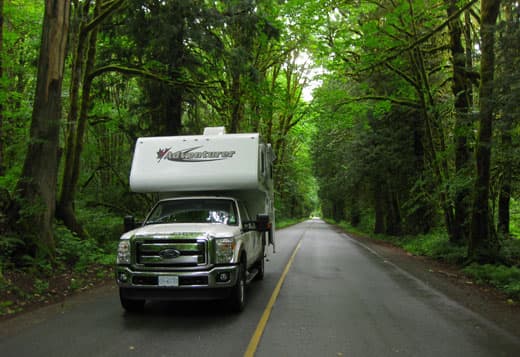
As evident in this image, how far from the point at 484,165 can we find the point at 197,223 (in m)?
9.00

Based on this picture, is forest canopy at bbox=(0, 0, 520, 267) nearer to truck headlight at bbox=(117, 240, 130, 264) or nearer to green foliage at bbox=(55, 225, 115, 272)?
green foliage at bbox=(55, 225, 115, 272)

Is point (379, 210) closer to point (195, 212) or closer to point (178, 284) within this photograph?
point (195, 212)

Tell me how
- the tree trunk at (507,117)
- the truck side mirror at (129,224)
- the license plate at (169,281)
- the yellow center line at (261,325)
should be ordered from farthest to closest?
the tree trunk at (507,117) < the truck side mirror at (129,224) < the license plate at (169,281) < the yellow center line at (261,325)

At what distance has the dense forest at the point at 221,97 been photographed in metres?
11.1

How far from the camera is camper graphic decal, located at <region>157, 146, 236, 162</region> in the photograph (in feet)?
32.3

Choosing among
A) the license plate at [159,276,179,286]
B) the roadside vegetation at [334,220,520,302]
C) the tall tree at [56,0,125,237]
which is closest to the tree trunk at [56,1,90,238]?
the tall tree at [56,0,125,237]

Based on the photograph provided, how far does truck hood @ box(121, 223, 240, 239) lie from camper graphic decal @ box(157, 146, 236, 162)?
6.32 ft

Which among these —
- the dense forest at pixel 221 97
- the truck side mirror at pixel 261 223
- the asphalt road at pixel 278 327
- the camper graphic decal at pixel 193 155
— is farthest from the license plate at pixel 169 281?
the dense forest at pixel 221 97

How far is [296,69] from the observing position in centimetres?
3719

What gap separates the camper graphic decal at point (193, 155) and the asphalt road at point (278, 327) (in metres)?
3.05

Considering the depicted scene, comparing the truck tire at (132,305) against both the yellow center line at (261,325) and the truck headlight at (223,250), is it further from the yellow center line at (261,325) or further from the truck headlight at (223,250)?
the yellow center line at (261,325)

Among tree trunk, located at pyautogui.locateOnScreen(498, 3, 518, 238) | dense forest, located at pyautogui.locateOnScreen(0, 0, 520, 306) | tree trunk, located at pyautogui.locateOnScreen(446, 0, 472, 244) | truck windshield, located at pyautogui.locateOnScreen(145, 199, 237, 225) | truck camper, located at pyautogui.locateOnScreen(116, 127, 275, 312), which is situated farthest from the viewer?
tree trunk, located at pyautogui.locateOnScreen(446, 0, 472, 244)

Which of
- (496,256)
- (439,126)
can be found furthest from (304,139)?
(496,256)

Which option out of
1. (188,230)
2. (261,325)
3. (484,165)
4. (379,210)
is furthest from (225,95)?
(379,210)
